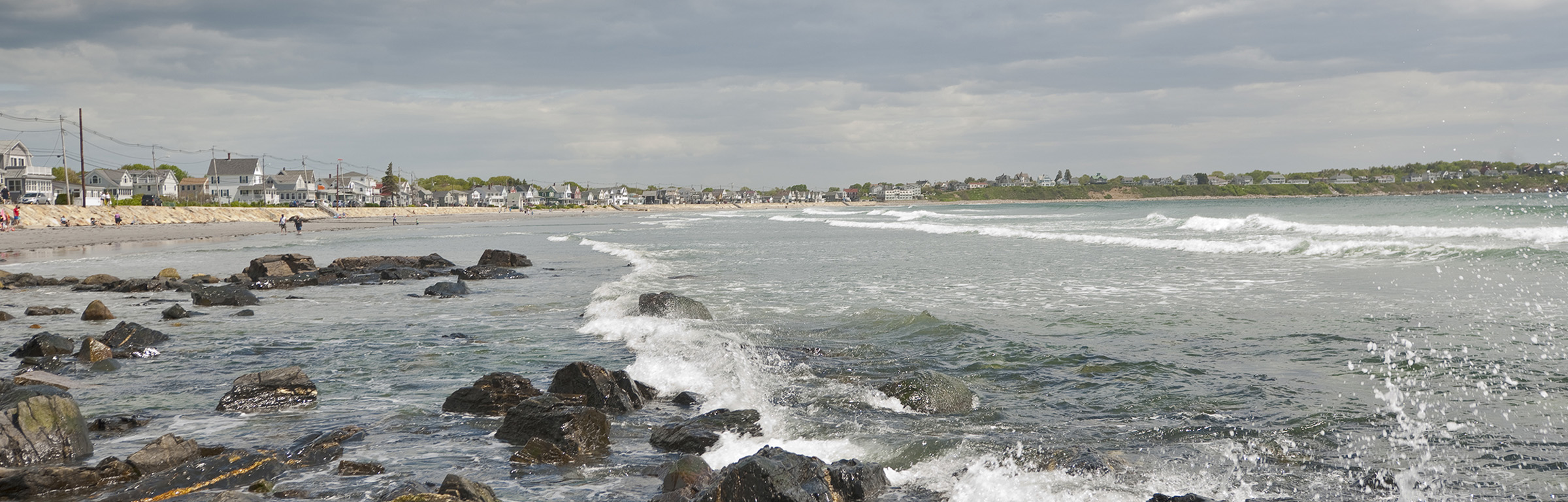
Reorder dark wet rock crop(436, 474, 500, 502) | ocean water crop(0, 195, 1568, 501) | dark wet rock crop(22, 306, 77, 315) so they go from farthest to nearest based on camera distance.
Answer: dark wet rock crop(22, 306, 77, 315), ocean water crop(0, 195, 1568, 501), dark wet rock crop(436, 474, 500, 502)

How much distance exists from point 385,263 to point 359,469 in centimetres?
2240

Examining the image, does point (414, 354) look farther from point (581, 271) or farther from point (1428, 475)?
point (581, 271)

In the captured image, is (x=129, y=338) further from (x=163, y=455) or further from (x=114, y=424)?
(x=163, y=455)

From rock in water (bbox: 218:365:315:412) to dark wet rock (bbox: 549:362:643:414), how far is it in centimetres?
257

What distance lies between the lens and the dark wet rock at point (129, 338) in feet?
38.8

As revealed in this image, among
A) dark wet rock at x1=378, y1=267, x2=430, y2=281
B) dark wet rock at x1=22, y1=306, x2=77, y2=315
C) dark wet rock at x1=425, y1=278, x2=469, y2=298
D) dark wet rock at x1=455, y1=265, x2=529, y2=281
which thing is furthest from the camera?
dark wet rock at x1=455, y1=265, x2=529, y2=281

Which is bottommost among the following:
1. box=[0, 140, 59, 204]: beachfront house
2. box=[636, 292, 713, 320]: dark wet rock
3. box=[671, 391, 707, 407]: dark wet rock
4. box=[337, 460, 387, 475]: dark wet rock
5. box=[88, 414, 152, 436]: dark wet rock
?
box=[671, 391, 707, 407]: dark wet rock

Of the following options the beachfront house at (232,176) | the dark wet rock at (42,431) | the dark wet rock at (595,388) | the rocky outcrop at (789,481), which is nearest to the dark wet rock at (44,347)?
the dark wet rock at (42,431)

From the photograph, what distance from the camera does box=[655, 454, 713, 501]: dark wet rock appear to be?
5.86 m

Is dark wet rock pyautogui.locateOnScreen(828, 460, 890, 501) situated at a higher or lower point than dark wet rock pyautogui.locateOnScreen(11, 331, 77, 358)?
lower

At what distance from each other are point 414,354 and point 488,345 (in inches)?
41.8

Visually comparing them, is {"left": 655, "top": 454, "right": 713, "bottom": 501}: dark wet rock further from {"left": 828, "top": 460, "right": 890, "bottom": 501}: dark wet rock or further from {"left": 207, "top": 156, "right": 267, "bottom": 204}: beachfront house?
{"left": 207, "top": 156, "right": 267, "bottom": 204}: beachfront house

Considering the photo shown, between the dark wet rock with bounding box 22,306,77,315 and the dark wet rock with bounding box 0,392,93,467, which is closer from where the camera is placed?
the dark wet rock with bounding box 0,392,93,467

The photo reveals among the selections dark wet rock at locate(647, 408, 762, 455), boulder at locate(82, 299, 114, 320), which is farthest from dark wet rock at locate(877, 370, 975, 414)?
boulder at locate(82, 299, 114, 320)
